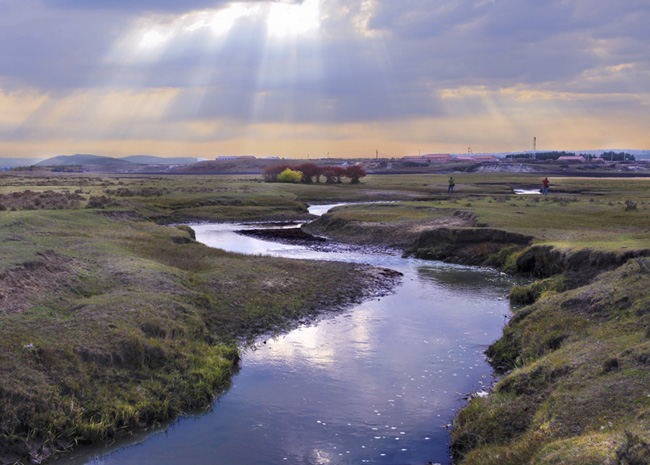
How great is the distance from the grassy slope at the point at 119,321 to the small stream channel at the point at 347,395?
31.8 inches

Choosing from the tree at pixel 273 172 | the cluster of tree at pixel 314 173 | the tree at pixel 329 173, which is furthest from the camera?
the tree at pixel 273 172

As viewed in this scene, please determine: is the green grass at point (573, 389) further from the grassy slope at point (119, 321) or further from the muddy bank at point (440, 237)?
the muddy bank at point (440, 237)

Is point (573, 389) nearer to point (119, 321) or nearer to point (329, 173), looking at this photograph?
point (119, 321)

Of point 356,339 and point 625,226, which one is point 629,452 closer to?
point 356,339

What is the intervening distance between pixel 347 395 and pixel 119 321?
6478mm

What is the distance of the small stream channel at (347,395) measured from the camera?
11.2 metres

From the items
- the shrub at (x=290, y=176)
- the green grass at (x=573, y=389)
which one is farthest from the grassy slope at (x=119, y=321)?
the shrub at (x=290, y=176)

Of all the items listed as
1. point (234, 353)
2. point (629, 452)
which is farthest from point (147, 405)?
point (629, 452)

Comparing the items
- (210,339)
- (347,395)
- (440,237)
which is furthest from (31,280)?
(440,237)

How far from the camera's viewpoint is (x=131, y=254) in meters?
25.5

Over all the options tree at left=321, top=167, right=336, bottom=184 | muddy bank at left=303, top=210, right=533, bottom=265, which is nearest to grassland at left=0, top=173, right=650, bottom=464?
muddy bank at left=303, top=210, right=533, bottom=265

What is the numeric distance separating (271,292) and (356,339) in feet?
19.7

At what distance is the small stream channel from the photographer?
11.2 m

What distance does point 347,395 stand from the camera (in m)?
13.7
